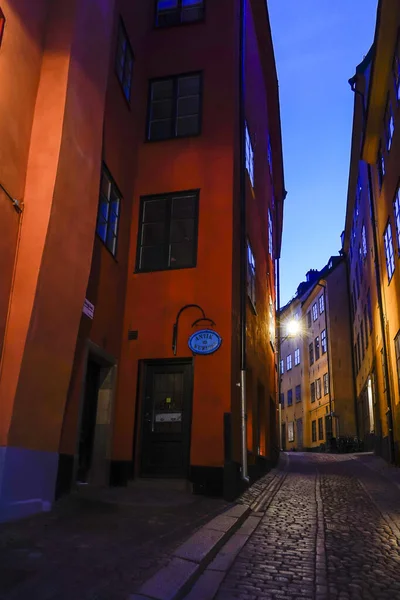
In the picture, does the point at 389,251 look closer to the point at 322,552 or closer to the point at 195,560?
the point at 322,552

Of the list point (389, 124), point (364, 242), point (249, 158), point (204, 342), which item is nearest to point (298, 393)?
point (364, 242)

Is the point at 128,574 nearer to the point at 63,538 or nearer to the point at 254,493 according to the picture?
the point at 63,538

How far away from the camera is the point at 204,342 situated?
925 cm

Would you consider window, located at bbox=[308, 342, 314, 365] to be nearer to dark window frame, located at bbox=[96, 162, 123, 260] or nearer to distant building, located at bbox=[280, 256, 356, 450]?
distant building, located at bbox=[280, 256, 356, 450]

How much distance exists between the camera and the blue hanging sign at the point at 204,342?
9.18m

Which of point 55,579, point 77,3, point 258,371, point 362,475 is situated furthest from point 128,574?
point 362,475

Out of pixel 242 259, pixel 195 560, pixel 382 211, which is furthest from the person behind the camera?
pixel 382 211

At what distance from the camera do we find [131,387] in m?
9.47

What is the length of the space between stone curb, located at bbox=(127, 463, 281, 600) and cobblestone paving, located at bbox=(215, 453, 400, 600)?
21 centimetres

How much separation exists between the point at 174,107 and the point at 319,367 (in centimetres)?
3068

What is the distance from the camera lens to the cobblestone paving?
14.0ft

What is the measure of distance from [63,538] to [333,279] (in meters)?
33.5

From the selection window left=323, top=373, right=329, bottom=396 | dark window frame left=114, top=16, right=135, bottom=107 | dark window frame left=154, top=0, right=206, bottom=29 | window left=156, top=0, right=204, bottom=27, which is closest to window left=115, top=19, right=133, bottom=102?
dark window frame left=114, top=16, right=135, bottom=107

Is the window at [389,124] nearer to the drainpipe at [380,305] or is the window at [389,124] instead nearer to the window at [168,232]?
the drainpipe at [380,305]
